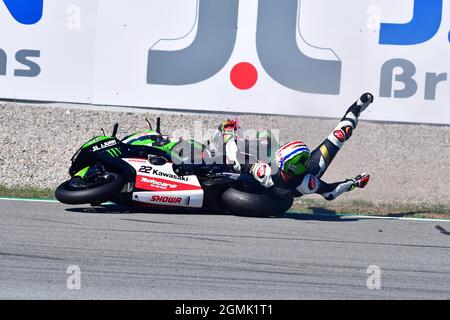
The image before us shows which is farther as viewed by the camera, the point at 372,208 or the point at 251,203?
the point at 372,208

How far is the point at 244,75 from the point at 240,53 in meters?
0.29

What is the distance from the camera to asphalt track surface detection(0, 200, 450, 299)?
239 inches

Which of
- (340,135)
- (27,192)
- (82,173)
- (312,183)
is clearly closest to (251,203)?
(312,183)

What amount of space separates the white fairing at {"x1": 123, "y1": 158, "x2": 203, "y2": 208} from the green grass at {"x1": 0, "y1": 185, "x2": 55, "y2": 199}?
1681mm

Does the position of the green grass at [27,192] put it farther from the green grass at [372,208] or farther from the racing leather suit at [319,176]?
the green grass at [372,208]

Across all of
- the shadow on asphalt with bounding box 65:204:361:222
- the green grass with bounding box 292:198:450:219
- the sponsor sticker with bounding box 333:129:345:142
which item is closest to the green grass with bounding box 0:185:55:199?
the shadow on asphalt with bounding box 65:204:361:222

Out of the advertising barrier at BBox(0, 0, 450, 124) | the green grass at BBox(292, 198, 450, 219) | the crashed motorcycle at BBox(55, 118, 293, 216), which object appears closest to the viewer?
the crashed motorcycle at BBox(55, 118, 293, 216)

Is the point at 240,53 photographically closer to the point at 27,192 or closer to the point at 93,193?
the point at 27,192

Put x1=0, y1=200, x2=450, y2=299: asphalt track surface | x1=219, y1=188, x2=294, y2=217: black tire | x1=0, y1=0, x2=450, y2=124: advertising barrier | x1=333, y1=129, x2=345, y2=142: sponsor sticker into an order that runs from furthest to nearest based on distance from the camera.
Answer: x1=0, y1=0, x2=450, y2=124: advertising barrier → x1=333, y1=129, x2=345, y2=142: sponsor sticker → x1=219, y1=188, x2=294, y2=217: black tire → x1=0, y1=200, x2=450, y2=299: asphalt track surface

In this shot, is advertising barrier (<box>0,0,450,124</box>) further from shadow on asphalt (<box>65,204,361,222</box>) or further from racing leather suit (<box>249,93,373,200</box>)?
shadow on asphalt (<box>65,204,361,222</box>)

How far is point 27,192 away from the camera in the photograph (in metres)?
10.6

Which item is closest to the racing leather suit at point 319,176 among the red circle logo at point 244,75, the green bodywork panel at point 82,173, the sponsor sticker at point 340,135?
the sponsor sticker at point 340,135

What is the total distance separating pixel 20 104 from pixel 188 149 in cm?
340
